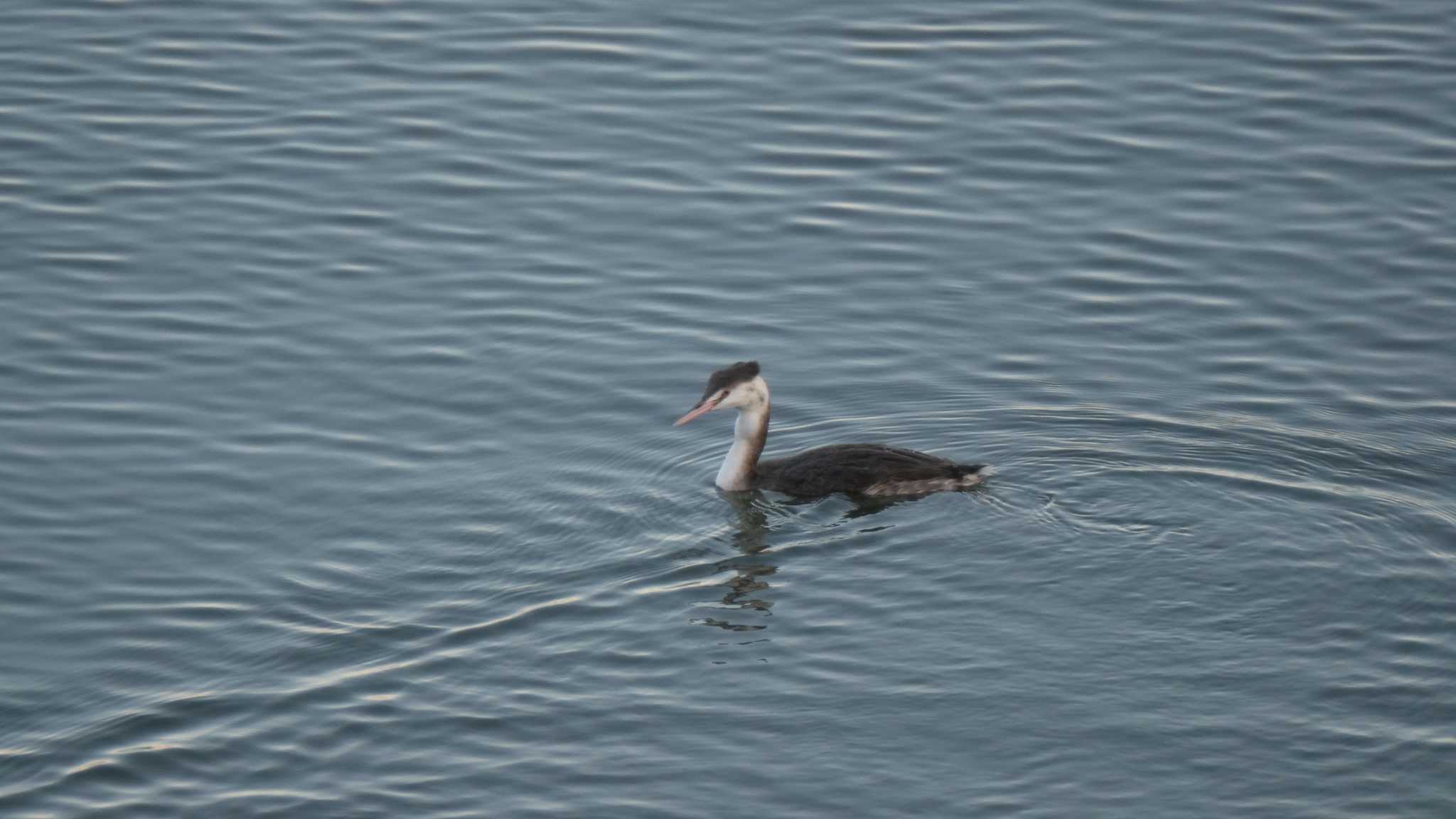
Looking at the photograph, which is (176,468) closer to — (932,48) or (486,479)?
(486,479)

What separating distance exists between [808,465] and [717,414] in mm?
2121

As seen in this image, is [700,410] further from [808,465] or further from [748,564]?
[748,564]

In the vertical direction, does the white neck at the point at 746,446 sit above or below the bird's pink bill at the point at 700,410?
below

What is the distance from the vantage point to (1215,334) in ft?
51.7

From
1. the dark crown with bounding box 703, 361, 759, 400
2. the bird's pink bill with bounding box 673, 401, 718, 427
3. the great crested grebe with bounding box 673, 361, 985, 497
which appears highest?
the dark crown with bounding box 703, 361, 759, 400

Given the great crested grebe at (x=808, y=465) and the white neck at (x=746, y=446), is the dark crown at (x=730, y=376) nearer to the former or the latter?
the great crested grebe at (x=808, y=465)

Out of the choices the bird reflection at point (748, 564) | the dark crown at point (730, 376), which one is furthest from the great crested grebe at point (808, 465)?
the bird reflection at point (748, 564)

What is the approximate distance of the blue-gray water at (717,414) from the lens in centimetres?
1057

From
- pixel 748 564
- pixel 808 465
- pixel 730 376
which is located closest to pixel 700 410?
pixel 730 376

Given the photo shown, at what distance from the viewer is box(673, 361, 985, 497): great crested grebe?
1339 centimetres

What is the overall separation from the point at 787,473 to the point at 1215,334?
4006mm

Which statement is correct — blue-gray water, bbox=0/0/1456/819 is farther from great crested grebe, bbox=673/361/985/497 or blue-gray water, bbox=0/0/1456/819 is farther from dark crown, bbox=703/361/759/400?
dark crown, bbox=703/361/759/400

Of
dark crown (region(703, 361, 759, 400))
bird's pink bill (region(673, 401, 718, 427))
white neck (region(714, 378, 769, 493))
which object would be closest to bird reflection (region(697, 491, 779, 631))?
white neck (region(714, 378, 769, 493))

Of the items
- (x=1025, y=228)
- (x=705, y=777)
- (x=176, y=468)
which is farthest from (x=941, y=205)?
(x=705, y=777)
